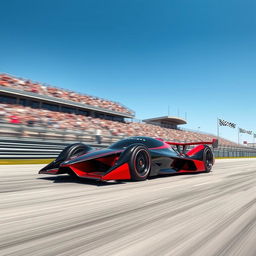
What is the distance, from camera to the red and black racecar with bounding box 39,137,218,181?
4391 mm

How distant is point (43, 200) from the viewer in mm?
3020

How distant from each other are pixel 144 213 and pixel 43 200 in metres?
1.27

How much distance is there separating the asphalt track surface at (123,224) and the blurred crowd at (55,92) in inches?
737

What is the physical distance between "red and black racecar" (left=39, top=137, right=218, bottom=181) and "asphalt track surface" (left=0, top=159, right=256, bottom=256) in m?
0.78

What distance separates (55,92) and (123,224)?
2375 centimetres

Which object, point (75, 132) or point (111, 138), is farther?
point (111, 138)

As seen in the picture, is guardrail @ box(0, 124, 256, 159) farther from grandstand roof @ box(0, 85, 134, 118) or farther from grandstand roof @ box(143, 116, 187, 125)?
grandstand roof @ box(143, 116, 187, 125)

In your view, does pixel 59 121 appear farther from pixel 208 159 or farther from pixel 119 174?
pixel 119 174

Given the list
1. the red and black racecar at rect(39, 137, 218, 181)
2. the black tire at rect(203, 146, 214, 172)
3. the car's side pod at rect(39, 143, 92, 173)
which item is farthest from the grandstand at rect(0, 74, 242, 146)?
the black tire at rect(203, 146, 214, 172)

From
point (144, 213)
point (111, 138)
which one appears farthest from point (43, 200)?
point (111, 138)

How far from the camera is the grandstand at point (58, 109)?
17.3 meters

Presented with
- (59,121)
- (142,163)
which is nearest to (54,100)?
(59,121)

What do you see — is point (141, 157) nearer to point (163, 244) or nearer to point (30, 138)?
point (163, 244)

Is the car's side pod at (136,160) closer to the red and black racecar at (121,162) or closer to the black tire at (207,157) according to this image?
the red and black racecar at (121,162)
